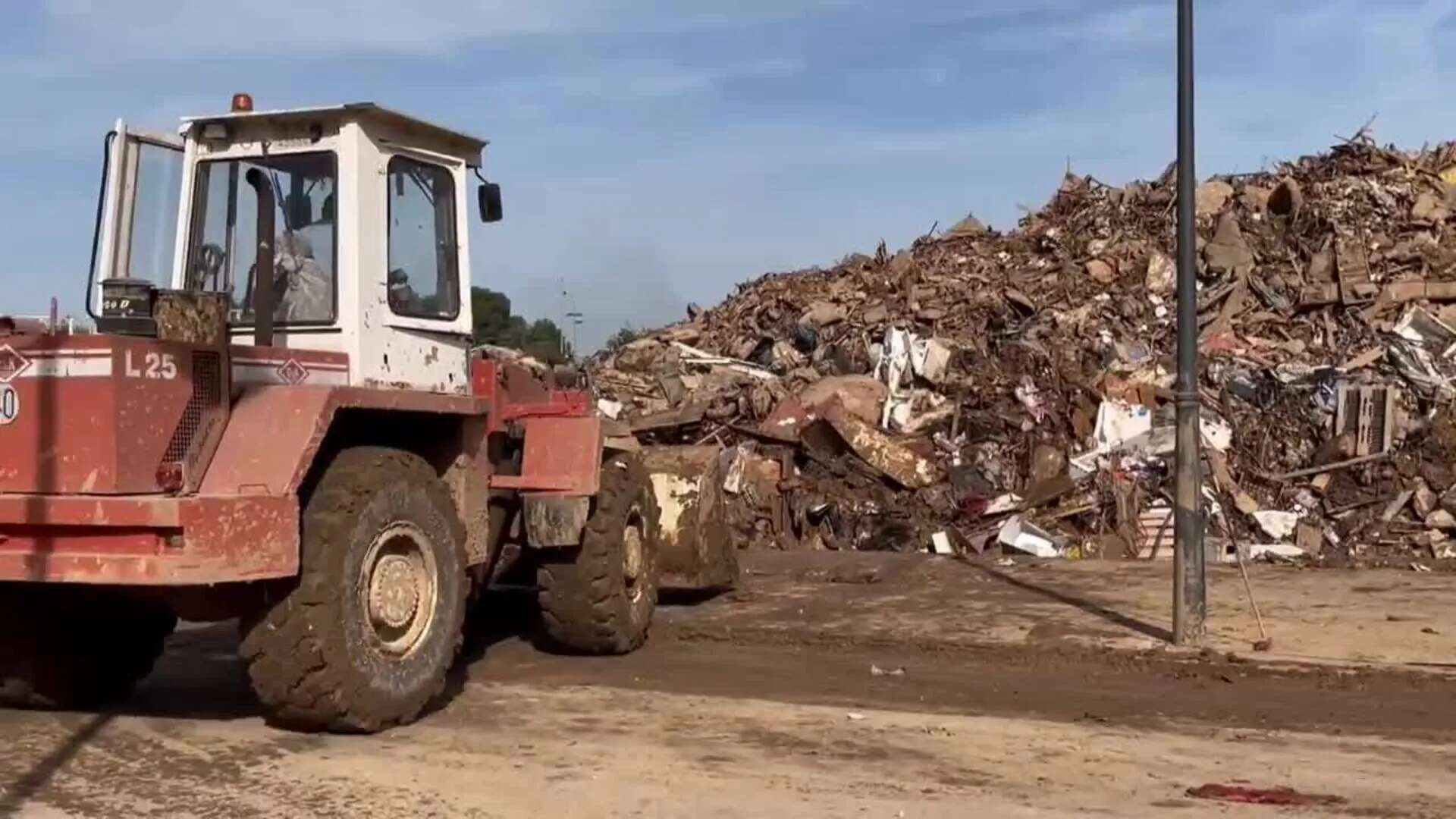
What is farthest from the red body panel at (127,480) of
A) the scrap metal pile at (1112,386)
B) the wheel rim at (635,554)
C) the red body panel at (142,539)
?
the scrap metal pile at (1112,386)

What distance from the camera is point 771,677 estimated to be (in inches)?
384

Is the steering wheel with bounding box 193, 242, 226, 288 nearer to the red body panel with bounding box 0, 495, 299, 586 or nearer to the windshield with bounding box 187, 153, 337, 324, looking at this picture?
the windshield with bounding box 187, 153, 337, 324

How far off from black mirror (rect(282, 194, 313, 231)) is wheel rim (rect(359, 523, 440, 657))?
70.4 inches

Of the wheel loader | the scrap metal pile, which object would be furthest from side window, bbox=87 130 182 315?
the scrap metal pile

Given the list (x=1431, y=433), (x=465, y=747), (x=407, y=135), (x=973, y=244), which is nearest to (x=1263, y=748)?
(x=465, y=747)

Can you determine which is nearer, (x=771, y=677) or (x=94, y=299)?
(x=94, y=299)

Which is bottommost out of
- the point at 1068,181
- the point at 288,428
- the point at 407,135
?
the point at 288,428

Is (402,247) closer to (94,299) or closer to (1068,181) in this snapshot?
(94,299)

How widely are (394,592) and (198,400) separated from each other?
138 cm

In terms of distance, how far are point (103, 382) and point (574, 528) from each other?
3.36 m

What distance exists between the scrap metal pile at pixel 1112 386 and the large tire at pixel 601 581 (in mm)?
2159

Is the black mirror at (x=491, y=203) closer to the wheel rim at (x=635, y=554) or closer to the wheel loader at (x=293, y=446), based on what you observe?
the wheel loader at (x=293, y=446)

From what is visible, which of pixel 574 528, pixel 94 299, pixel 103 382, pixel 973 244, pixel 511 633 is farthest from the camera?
pixel 973 244

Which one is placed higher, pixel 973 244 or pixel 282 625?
pixel 973 244
